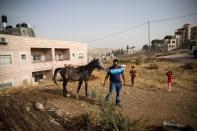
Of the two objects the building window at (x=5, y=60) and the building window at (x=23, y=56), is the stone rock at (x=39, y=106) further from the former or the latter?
the building window at (x=23, y=56)

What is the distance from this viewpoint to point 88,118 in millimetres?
5340

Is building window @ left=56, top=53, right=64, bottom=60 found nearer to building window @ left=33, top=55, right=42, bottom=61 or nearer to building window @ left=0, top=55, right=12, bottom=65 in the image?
building window @ left=33, top=55, right=42, bottom=61

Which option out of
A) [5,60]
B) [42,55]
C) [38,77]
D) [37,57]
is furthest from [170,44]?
[5,60]

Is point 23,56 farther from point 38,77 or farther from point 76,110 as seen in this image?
point 76,110

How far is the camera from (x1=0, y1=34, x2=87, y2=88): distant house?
55.9ft

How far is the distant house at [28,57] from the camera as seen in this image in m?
17.0

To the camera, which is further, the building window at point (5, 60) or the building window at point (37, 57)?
the building window at point (37, 57)

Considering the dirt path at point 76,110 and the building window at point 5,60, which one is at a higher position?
the building window at point 5,60

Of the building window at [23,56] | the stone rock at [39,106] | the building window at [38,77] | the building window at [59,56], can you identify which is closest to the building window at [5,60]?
the building window at [23,56]

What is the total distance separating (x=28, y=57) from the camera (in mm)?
19875

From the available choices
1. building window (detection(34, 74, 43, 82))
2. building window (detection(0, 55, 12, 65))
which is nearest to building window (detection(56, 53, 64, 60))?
building window (detection(34, 74, 43, 82))

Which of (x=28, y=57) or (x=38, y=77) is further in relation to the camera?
(x=38, y=77)

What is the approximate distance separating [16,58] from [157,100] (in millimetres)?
16345

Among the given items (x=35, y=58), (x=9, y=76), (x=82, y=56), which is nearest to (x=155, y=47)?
(x=82, y=56)
